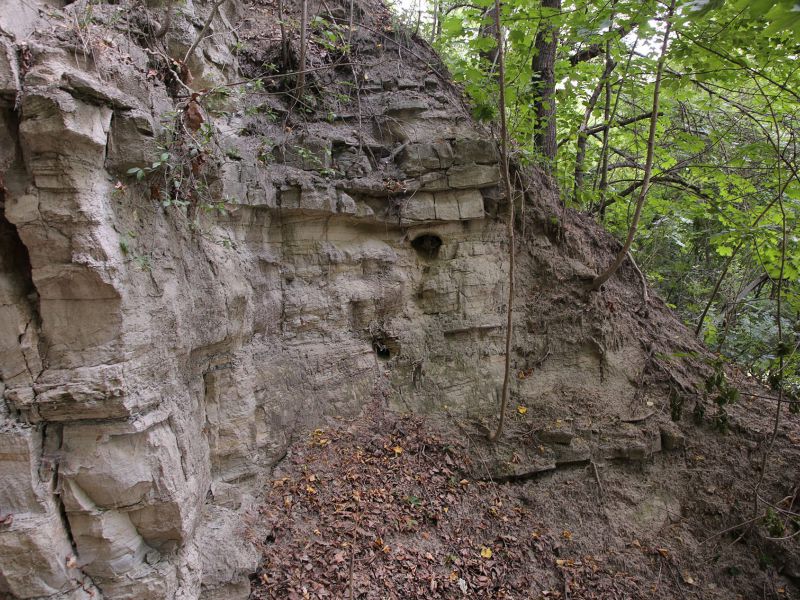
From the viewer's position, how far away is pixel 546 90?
26.7 ft

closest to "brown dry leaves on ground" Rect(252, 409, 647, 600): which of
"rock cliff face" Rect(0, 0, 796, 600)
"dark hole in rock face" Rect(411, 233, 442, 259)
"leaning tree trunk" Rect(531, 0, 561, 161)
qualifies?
"rock cliff face" Rect(0, 0, 796, 600)

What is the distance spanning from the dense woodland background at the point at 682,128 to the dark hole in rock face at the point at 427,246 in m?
1.70

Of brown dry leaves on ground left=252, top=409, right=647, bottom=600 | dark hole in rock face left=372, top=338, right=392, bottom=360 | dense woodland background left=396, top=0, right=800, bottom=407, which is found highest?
Result: dense woodland background left=396, top=0, right=800, bottom=407

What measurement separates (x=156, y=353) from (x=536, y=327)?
507 cm

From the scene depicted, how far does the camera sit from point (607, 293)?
7.77 metres

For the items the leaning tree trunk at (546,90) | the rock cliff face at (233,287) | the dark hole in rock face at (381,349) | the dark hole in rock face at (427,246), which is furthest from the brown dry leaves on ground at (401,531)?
the leaning tree trunk at (546,90)

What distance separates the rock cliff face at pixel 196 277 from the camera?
12.3ft

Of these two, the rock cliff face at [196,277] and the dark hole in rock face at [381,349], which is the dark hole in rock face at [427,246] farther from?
the dark hole in rock face at [381,349]

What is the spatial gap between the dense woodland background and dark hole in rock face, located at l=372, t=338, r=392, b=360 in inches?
129

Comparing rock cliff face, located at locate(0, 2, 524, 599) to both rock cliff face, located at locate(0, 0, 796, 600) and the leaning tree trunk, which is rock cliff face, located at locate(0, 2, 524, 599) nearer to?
rock cliff face, located at locate(0, 0, 796, 600)

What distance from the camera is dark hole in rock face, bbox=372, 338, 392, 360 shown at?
22.3ft

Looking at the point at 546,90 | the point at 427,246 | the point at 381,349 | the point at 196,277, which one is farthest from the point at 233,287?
the point at 546,90

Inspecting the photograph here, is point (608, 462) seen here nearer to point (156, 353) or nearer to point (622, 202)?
point (622, 202)

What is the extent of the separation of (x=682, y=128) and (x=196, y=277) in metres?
7.94
